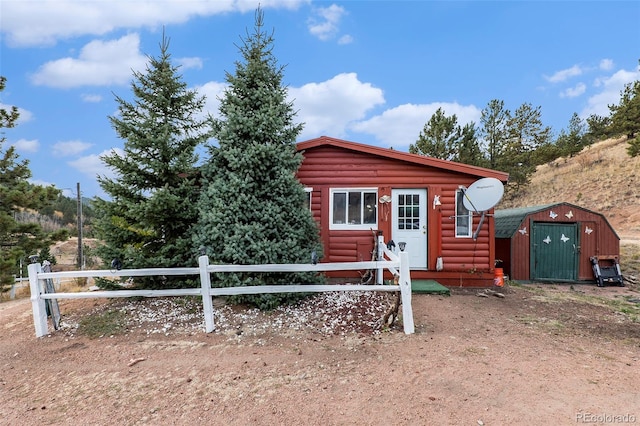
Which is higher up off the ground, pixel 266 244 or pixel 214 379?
pixel 266 244

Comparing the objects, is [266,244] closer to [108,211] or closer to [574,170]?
[108,211]

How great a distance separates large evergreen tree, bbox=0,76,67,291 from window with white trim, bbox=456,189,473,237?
14845 millimetres

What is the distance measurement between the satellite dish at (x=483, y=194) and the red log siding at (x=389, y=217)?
1.04 feet

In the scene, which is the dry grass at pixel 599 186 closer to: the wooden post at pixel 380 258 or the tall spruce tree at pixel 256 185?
the wooden post at pixel 380 258

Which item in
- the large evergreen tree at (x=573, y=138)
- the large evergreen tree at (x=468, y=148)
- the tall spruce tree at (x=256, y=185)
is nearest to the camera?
the tall spruce tree at (x=256, y=185)

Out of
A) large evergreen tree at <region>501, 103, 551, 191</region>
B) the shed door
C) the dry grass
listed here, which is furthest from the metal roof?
large evergreen tree at <region>501, 103, 551, 191</region>

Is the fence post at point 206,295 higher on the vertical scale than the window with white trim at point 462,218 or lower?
lower

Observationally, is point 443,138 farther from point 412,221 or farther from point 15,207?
point 15,207

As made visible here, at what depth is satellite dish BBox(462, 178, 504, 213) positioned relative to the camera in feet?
22.7

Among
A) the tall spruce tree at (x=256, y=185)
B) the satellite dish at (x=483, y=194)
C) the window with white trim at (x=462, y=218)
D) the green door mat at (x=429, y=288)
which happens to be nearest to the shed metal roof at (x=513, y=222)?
the window with white trim at (x=462, y=218)

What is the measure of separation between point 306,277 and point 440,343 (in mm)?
2375

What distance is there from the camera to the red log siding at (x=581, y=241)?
9.79 meters

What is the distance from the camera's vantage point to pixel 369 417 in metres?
2.58

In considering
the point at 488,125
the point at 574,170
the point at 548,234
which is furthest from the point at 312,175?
the point at 574,170
